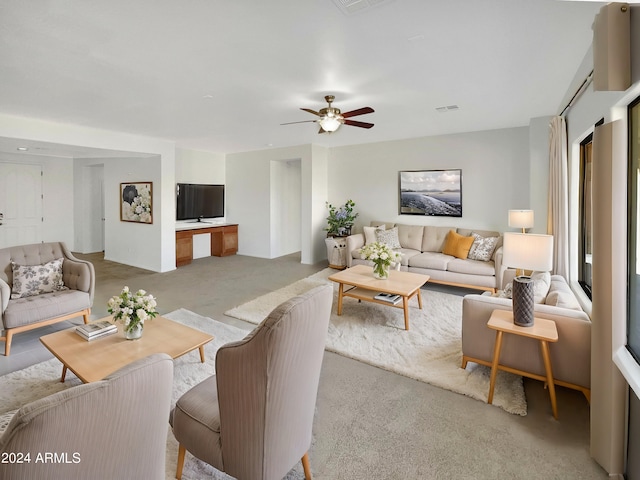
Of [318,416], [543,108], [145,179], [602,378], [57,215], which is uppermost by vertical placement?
[543,108]

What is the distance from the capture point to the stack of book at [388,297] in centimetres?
379

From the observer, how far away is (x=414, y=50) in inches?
102

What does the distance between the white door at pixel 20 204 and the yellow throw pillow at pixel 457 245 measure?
334 inches

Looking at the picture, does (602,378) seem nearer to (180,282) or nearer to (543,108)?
(543,108)

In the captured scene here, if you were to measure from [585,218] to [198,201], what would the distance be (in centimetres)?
689

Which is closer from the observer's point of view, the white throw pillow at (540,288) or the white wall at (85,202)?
the white throw pillow at (540,288)

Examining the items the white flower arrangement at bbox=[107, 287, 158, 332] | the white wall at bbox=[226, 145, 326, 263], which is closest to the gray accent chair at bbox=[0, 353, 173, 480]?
the white flower arrangement at bbox=[107, 287, 158, 332]

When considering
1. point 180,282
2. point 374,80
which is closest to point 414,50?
point 374,80

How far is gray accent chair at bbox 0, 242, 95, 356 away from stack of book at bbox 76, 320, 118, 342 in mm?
1026

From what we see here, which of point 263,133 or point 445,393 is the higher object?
point 263,133

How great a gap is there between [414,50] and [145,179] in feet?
18.8

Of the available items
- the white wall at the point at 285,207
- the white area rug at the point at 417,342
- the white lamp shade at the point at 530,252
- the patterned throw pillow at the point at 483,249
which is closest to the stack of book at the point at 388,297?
the white area rug at the point at 417,342

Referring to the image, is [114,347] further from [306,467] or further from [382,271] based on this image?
[382,271]

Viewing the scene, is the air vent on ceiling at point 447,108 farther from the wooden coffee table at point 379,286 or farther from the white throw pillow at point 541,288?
the white throw pillow at point 541,288
